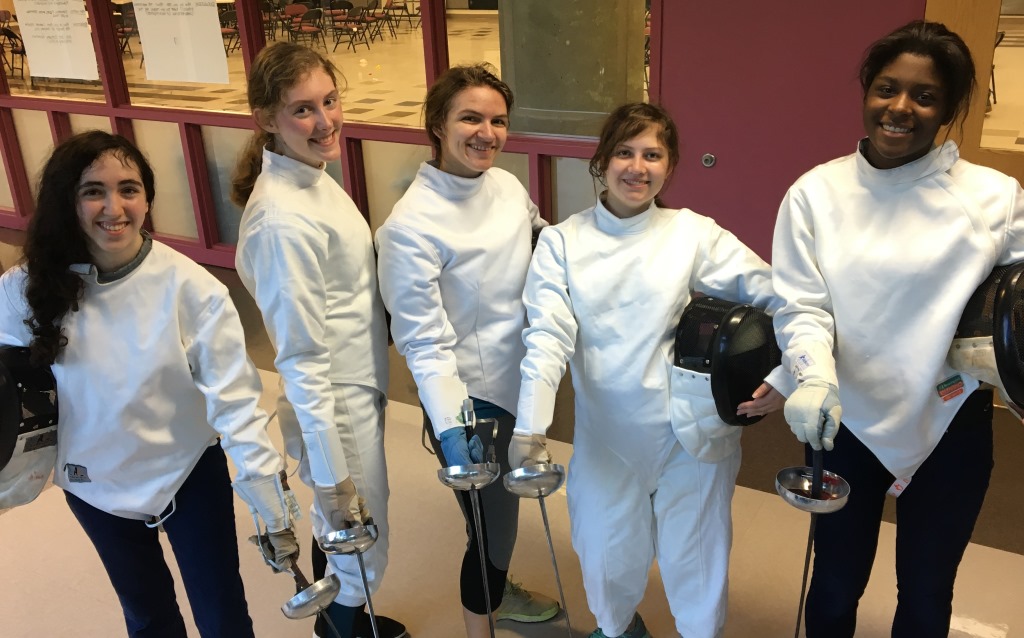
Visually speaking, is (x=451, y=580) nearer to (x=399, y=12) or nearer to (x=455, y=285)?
(x=455, y=285)

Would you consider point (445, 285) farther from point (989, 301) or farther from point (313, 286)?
point (989, 301)

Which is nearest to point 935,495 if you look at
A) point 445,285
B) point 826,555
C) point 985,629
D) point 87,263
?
point 826,555

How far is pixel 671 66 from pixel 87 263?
2.44 metres

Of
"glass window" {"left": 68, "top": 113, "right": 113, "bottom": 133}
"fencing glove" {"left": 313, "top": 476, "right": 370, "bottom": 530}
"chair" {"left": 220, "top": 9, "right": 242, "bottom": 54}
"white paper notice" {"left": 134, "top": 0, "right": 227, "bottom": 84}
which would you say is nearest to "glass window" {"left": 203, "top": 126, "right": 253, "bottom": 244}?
"white paper notice" {"left": 134, "top": 0, "right": 227, "bottom": 84}

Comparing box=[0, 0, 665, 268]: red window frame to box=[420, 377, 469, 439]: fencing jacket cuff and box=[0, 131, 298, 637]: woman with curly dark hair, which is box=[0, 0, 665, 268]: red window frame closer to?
box=[420, 377, 469, 439]: fencing jacket cuff

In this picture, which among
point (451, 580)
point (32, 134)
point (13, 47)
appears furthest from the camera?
point (32, 134)

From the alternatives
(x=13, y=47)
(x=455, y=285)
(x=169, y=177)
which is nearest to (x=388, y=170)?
(x=169, y=177)

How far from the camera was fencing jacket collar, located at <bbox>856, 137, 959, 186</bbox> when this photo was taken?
137cm

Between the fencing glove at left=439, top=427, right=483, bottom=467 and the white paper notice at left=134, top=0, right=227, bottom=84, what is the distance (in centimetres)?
367

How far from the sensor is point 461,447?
1538mm

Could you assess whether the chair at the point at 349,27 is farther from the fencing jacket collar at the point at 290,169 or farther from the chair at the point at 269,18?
the fencing jacket collar at the point at 290,169

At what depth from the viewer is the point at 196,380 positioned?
1514 millimetres

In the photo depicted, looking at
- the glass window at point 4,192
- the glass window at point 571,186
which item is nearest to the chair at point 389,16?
the glass window at point 571,186

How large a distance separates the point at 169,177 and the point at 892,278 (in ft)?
15.6
